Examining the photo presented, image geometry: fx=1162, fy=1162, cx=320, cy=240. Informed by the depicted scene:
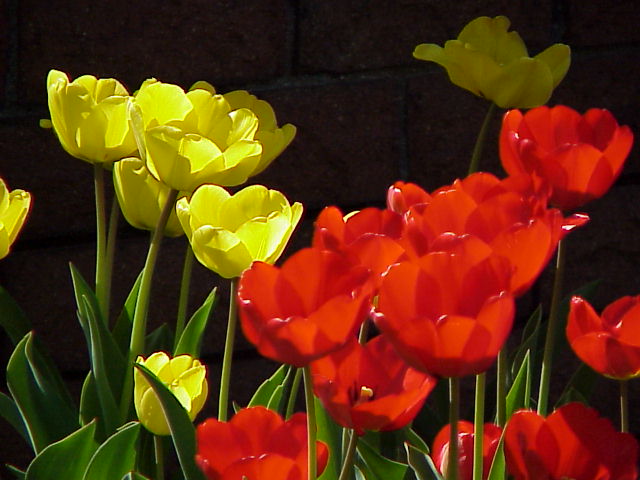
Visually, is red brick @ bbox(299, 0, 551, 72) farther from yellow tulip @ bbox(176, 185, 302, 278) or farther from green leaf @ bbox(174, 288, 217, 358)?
yellow tulip @ bbox(176, 185, 302, 278)

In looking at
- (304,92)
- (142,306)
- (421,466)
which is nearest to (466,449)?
(421,466)

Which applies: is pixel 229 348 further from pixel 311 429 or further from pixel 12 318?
Answer: pixel 12 318

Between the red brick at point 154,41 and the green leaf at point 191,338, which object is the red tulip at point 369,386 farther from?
the red brick at point 154,41

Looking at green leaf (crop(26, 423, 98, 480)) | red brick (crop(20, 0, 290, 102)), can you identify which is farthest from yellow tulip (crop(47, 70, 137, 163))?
red brick (crop(20, 0, 290, 102))

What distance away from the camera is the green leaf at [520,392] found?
928 mm

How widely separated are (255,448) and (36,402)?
36cm

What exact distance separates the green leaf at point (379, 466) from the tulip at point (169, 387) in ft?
0.41

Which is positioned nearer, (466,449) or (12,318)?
(466,449)

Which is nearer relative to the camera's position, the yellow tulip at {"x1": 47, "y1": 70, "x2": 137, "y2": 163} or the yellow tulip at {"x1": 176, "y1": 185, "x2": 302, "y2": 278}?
the yellow tulip at {"x1": 176, "y1": 185, "x2": 302, "y2": 278}

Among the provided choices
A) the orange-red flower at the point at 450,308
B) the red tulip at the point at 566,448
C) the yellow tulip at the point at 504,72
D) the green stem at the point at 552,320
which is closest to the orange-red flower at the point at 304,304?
the orange-red flower at the point at 450,308

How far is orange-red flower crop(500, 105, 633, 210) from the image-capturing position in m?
0.76

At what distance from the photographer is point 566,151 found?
2.47ft

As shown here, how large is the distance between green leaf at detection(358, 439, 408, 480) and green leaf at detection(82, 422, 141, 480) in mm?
156

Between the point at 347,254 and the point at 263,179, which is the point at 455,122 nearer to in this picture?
the point at 263,179
